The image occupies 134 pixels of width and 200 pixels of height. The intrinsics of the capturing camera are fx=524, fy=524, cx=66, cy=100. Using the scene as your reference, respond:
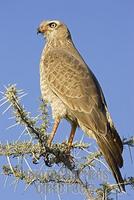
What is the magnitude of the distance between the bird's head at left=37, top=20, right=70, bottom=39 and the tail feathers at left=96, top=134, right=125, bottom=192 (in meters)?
3.07

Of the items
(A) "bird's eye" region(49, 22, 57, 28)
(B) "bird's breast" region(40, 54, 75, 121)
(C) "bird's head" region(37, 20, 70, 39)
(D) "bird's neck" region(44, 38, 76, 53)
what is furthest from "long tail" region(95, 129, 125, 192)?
(A) "bird's eye" region(49, 22, 57, 28)

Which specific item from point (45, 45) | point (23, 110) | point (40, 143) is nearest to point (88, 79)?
point (45, 45)

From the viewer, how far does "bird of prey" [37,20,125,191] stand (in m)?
5.61

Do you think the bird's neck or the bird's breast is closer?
the bird's breast

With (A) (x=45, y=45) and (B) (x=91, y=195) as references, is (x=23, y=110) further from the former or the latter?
(A) (x=45, y=45)

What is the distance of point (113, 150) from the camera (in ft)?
17.7

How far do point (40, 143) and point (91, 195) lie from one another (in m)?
0.59

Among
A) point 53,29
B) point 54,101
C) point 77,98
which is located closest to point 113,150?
point 77,98

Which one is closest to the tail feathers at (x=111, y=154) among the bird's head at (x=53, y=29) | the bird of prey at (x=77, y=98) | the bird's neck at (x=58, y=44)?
the bird of prey at (x=77, y=98)

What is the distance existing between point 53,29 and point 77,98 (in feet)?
7.42

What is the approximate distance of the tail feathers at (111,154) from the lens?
5.08 m

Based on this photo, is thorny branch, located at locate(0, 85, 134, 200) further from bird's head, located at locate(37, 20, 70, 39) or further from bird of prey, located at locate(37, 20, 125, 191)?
bird's head, located at locate(37, 20, 70, 39)

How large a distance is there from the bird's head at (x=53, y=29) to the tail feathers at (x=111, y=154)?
121 inches

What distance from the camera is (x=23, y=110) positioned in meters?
3.79
